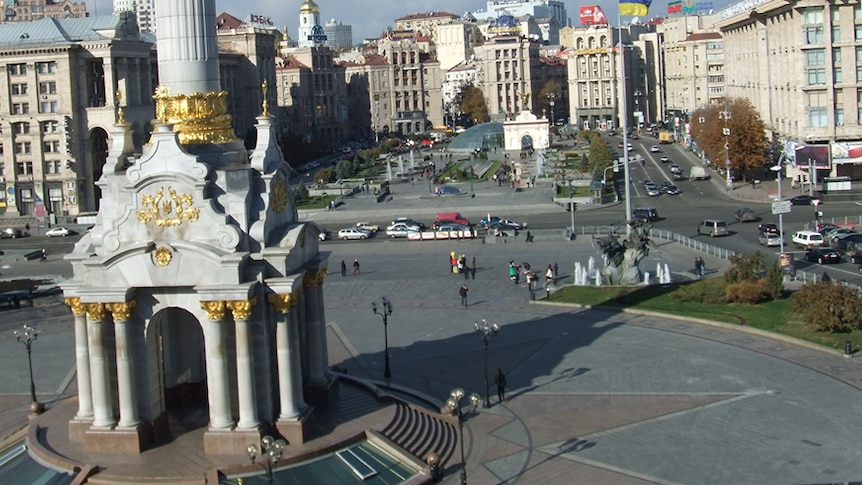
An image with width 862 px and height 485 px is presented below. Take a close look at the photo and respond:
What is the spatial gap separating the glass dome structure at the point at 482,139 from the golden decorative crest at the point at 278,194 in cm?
12432

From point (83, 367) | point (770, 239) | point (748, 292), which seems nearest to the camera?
point (83, 367)

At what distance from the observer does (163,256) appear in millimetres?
32344

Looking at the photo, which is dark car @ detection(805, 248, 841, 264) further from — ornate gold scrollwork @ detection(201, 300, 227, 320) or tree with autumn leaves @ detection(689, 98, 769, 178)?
ornate gold scrollwork @ detection(201, 300, 227, 320)

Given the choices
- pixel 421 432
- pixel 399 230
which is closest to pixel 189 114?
pixel 421 432

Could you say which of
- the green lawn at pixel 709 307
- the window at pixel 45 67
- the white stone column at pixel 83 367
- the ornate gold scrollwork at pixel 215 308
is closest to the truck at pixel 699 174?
the green lawn at pixel 709 307

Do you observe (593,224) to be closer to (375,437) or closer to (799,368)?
(799,368)

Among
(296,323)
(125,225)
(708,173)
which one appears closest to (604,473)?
(296,323)

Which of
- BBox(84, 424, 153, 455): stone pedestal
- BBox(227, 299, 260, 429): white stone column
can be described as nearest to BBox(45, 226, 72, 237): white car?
BBox(84, 424, 153, 455): stone pedestal

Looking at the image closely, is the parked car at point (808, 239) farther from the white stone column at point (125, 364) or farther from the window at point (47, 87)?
the window at point (47, 87)

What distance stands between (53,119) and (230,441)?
82.3m

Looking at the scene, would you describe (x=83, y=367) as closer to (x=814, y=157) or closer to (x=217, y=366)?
(x=217, y=366)

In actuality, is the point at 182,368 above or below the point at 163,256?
below

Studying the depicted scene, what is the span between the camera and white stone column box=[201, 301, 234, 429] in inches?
1257

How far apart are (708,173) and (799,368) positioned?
75.1 m
